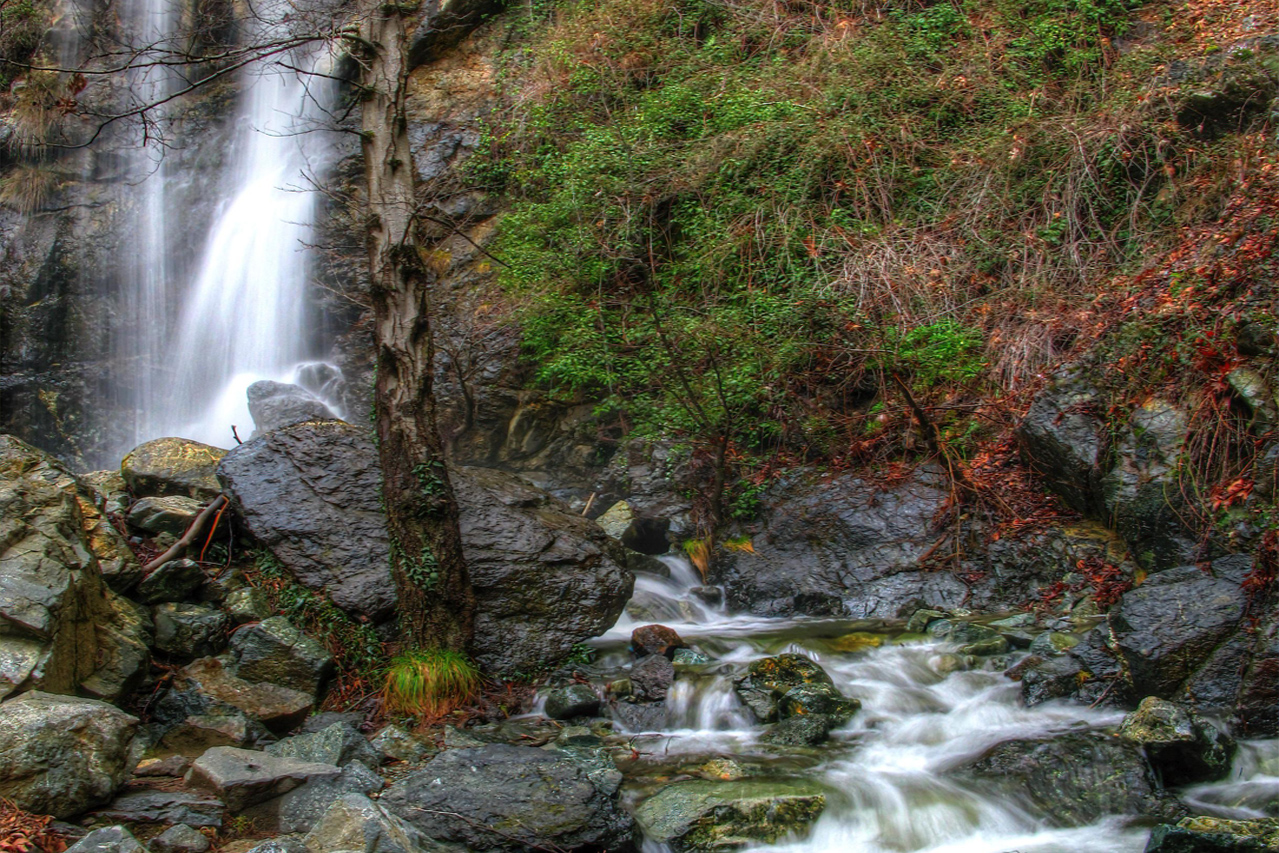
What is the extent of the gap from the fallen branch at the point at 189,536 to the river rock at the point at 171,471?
0.40 meters

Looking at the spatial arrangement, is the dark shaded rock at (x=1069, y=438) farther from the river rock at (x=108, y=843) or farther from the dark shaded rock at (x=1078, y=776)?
the river rock at (x=108, y=843)

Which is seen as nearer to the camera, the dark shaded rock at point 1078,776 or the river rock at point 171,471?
the dark shaded rock at point 1078,776

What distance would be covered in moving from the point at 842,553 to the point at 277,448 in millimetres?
4503

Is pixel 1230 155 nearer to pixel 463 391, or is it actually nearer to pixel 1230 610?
pixel 1230 610

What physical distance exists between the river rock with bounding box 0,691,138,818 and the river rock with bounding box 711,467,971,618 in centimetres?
460

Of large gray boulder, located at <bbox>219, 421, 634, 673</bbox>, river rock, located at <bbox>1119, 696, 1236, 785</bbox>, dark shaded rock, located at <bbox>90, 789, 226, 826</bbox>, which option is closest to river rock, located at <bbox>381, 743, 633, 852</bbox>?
dark shaded rock, located at <bbox>90, 789, 226, 826</bbox>

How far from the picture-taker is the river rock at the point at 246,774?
12.0 ft

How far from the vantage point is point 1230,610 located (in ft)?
15.4

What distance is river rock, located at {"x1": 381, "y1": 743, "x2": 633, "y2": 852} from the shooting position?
3646 mm

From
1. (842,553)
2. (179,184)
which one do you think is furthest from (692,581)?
(179,184)

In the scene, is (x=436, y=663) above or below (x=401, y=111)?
below

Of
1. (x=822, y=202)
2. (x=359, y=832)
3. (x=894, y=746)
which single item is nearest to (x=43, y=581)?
(x=359, y=832)

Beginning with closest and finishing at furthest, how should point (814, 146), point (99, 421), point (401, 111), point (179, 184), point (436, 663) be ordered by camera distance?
point (436, 663), point (401, 111), point (814, 146), point (99, 421), point (179, 184)

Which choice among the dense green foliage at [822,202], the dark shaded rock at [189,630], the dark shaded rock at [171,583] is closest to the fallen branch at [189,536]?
the dark shaded rock at [171,583]
